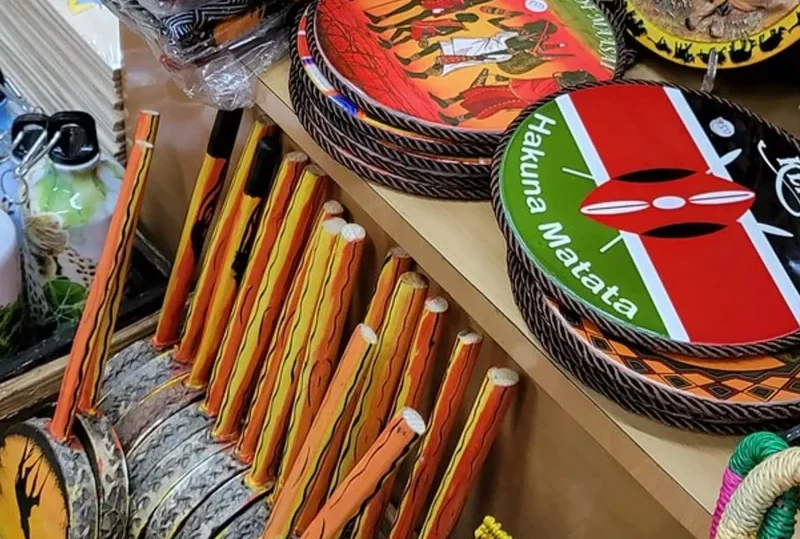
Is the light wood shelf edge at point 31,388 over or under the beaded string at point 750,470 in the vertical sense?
under

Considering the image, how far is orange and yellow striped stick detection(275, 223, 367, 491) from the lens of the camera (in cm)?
94

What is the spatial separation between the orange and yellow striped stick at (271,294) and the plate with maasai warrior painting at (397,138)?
0.12 metres

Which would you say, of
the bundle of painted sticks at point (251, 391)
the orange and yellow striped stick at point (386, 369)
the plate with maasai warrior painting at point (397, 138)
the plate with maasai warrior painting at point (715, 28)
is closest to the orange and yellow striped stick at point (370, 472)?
the bundle of painted sticks at point (251, 391)

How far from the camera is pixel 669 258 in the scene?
77 centimetres

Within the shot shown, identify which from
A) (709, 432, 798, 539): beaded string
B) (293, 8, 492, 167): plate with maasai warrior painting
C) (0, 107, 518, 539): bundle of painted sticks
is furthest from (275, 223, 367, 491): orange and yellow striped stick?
(709, 432, 798, 539): beaded string

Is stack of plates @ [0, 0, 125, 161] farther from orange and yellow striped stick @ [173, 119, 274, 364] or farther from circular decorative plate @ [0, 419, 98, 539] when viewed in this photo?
circular decorative plate @ [0, 419, 98, 539]

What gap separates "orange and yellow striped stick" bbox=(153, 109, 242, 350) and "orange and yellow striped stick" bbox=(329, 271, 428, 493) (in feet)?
0.90

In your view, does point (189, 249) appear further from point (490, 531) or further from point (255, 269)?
point (490, 531)

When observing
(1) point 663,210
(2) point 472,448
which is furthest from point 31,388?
(1) point 663,210

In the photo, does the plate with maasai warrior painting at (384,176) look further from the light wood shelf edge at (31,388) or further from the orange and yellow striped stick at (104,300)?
the light wood shelf edge at (31,388)

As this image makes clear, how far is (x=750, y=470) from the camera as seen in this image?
1.92ft

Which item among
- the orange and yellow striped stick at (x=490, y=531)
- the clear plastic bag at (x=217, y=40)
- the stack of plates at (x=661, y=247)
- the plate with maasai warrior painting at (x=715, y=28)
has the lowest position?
the orange and yellow striped stick at (x=490, y=531)

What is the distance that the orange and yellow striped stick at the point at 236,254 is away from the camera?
1.06 metres

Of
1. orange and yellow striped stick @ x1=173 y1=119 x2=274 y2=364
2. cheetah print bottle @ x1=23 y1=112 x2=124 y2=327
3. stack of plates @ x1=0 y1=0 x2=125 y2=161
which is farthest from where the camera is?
stack of plates @ x1=0 y1=0 x2=125 y2=161
